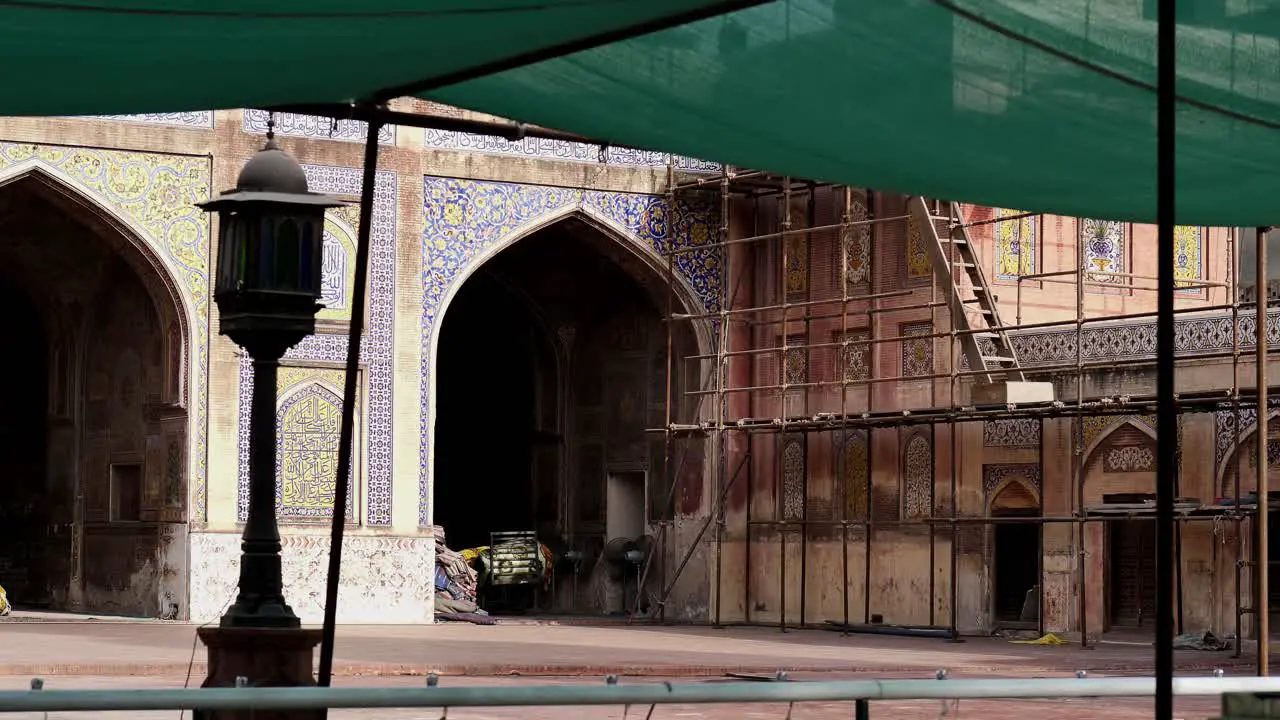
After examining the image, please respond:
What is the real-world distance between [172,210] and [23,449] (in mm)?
5198

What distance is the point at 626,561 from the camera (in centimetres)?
2281

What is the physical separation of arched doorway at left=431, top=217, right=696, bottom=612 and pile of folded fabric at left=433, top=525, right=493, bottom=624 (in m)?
1.86

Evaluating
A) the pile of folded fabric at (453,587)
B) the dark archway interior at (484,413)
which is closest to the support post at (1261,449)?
the pile of folded fabric at (453,587)

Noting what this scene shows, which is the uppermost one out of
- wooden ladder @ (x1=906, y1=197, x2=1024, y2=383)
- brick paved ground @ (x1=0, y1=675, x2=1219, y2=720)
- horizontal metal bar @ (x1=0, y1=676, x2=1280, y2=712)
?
wooden ladder @ (x1=906, y1=197, x2=1024, y2=383)

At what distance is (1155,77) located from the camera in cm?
521

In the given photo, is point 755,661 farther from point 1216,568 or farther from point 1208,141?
point 1208,141

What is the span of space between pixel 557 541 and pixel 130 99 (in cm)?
1885

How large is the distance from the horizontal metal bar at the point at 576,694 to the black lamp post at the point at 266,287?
2.66m

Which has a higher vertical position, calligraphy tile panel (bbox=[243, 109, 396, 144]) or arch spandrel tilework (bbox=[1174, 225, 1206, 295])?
calligraphy tile panel (bbox=[243, 109, 396, 144])

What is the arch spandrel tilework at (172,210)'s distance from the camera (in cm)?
1919

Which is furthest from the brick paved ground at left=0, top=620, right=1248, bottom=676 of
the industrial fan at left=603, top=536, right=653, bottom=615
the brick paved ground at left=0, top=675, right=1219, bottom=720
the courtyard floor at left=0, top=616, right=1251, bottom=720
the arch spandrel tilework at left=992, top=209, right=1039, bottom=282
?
the arch spandrel tilework at left=992, top=209, right=1039, bottom=282

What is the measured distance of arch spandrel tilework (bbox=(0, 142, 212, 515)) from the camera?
1919 centimetres

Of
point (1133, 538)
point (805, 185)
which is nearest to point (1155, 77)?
point (1133, 538)

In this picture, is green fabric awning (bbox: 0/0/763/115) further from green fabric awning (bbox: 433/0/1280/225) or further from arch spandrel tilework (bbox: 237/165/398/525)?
arch spandrel tilework (bbox: 237/165/398/525)
